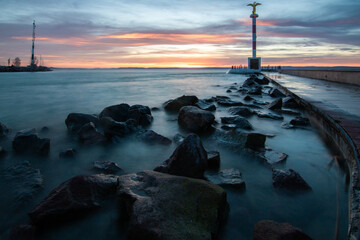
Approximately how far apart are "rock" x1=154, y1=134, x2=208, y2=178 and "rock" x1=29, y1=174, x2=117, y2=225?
870 mm

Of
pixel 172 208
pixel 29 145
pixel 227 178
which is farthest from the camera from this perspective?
pixel 29 145

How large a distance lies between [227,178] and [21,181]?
284cm

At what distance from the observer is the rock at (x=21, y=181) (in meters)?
2.91

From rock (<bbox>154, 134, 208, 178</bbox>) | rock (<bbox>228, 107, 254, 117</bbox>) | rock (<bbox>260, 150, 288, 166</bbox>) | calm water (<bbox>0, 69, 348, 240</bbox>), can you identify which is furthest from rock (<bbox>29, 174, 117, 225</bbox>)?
rock (<bbox>228, 107, 254, 117</bbox>)

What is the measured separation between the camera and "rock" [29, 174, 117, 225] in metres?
2.36

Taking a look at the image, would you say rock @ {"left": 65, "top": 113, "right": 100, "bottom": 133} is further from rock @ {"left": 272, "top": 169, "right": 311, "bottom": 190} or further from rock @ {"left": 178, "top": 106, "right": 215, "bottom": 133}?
rock @ {"left": 272, "top": 169, "right": 311, "bottom": 190}

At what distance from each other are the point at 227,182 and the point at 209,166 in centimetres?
50

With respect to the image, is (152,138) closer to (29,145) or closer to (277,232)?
(29,145)

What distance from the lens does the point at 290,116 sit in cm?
770

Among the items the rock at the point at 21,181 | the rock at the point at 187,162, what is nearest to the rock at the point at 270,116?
the rock at the point at 187,162

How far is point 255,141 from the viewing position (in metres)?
4.32

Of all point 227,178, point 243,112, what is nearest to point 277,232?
point 227,178

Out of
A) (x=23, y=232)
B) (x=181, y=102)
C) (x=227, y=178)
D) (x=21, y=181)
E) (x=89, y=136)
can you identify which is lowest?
(x=23, y=232)

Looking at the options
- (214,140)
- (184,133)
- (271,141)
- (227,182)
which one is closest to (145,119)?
(184,133)
